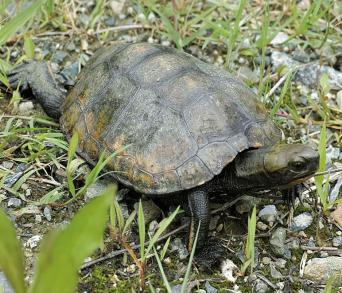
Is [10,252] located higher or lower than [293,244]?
higher

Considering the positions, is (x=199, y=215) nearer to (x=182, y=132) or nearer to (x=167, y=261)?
(x=167, y=261)

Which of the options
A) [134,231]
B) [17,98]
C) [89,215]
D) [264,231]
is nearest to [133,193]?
[134,231]

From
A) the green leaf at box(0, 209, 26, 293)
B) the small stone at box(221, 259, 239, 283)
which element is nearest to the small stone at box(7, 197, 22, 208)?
the small stone at box(221, 259, 239, 283)

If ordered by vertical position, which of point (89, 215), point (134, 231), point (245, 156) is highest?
point (89, 215)

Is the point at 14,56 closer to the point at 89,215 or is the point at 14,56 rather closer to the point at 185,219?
the point at 185,219

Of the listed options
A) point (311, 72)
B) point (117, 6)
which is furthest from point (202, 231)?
point (117, 6)

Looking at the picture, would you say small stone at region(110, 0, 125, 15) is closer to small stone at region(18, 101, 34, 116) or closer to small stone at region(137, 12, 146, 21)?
small stone at region(137, 12, 146, 21)

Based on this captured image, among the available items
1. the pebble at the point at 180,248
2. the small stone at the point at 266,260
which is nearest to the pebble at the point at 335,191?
the small stone at the point at 266,260
